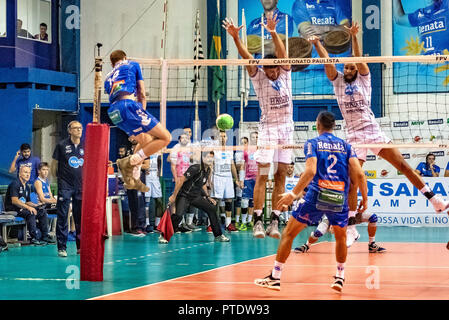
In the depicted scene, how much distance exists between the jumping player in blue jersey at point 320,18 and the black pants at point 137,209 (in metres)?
8.25

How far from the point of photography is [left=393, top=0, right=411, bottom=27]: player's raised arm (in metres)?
22.0

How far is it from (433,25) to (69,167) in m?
13.4

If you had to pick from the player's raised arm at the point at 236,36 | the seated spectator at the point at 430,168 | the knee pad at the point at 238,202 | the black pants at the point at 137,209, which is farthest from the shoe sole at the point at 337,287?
the seated spectator at the point at 430,168

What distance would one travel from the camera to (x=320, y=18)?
22.4m

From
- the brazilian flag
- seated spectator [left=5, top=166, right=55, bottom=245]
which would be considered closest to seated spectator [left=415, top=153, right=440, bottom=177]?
the brazilian flag

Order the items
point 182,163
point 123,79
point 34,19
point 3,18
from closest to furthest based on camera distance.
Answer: point 123,79
point 182,163
point 3,18
point 34,19

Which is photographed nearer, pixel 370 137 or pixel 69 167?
pixel 370 137

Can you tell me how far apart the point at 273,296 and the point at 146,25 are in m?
16.8

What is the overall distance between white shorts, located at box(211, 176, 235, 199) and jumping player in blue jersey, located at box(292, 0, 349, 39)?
637 cm

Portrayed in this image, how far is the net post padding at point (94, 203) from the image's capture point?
902 cm

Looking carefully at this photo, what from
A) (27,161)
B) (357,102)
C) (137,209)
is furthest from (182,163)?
(357,102)

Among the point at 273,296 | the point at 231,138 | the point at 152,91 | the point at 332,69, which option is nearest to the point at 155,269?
the point at 273,296

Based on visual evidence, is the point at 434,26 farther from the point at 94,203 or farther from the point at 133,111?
→ the point at 94,203

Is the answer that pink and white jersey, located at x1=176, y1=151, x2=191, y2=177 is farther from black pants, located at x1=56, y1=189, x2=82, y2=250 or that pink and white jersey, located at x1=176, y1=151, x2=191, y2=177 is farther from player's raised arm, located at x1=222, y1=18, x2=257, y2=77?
player's raised arm, located at x1=222, y1=18, x2=257, y2=77
